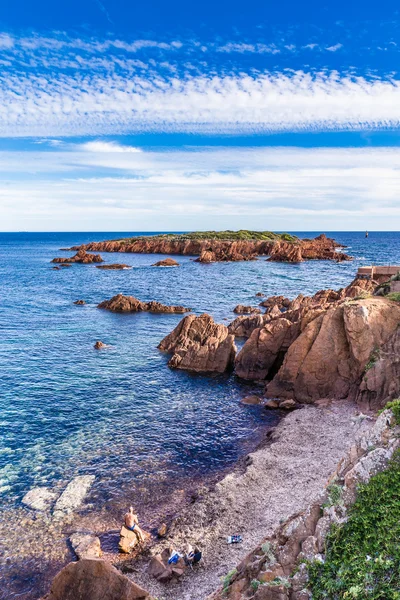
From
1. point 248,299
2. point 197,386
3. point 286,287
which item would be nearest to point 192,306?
point 248,299

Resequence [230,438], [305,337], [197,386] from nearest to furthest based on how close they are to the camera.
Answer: [230,438]
[305,337]
[197,386]

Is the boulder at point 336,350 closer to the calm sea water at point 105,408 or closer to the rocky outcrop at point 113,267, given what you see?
the calm sea water at point 105,408

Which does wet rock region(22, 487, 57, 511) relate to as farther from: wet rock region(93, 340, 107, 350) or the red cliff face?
the red cliff face

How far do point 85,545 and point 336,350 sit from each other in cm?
2281

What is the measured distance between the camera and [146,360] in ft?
153

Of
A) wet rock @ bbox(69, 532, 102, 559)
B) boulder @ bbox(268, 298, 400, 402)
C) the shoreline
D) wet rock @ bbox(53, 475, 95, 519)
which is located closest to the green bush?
the shoreline

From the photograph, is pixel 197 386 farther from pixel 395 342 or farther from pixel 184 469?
pixel 395 342

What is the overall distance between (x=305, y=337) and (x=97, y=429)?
678 inches

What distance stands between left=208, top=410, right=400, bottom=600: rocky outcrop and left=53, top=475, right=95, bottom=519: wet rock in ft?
36.5

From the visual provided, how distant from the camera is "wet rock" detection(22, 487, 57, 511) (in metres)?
22.5

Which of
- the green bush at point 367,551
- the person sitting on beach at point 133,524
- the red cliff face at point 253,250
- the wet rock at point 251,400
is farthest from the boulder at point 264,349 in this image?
the red cliff face at point 253,250

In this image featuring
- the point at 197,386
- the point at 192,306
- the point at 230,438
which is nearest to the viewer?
the point at 230,438

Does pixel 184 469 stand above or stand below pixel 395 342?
below

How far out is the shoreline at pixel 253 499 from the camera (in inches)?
695
